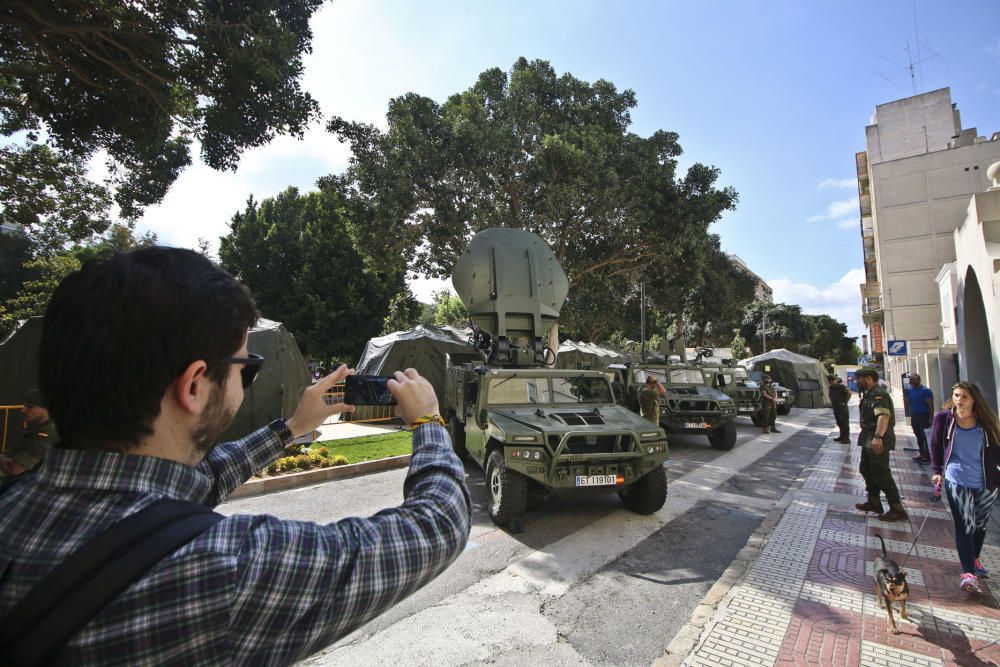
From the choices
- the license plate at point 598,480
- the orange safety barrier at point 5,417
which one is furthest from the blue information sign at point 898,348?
the orange safety barrier at point 5,417

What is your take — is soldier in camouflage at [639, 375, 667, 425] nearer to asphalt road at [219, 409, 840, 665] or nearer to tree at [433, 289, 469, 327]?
asphalt road at [219, 409, 840, 665]

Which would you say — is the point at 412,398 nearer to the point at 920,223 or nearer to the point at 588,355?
the point at 588,355

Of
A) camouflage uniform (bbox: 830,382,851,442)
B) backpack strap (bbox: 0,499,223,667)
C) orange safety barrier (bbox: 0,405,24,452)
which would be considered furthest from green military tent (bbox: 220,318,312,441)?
camouflage uniform (bbox: 830,382,851,442)

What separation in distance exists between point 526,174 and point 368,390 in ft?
37.9

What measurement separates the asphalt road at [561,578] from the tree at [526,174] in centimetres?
707

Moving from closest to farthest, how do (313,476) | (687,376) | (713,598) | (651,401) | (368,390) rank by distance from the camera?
(368,390) → (713,598) → (313,476) → (651,401) → (687,376)

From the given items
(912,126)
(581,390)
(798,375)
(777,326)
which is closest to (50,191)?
(581,390)

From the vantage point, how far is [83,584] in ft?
2.33

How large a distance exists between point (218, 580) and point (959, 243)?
11.0m

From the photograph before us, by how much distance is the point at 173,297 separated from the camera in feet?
3.15

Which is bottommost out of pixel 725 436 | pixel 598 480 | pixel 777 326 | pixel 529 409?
pixel 725 436

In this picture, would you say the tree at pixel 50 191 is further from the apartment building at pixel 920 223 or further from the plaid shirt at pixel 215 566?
the apartment building at pixel 920 223

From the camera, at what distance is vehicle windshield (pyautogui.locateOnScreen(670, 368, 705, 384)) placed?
12.3 m

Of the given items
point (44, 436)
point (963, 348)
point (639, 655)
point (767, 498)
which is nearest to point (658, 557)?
point (639, 655)
